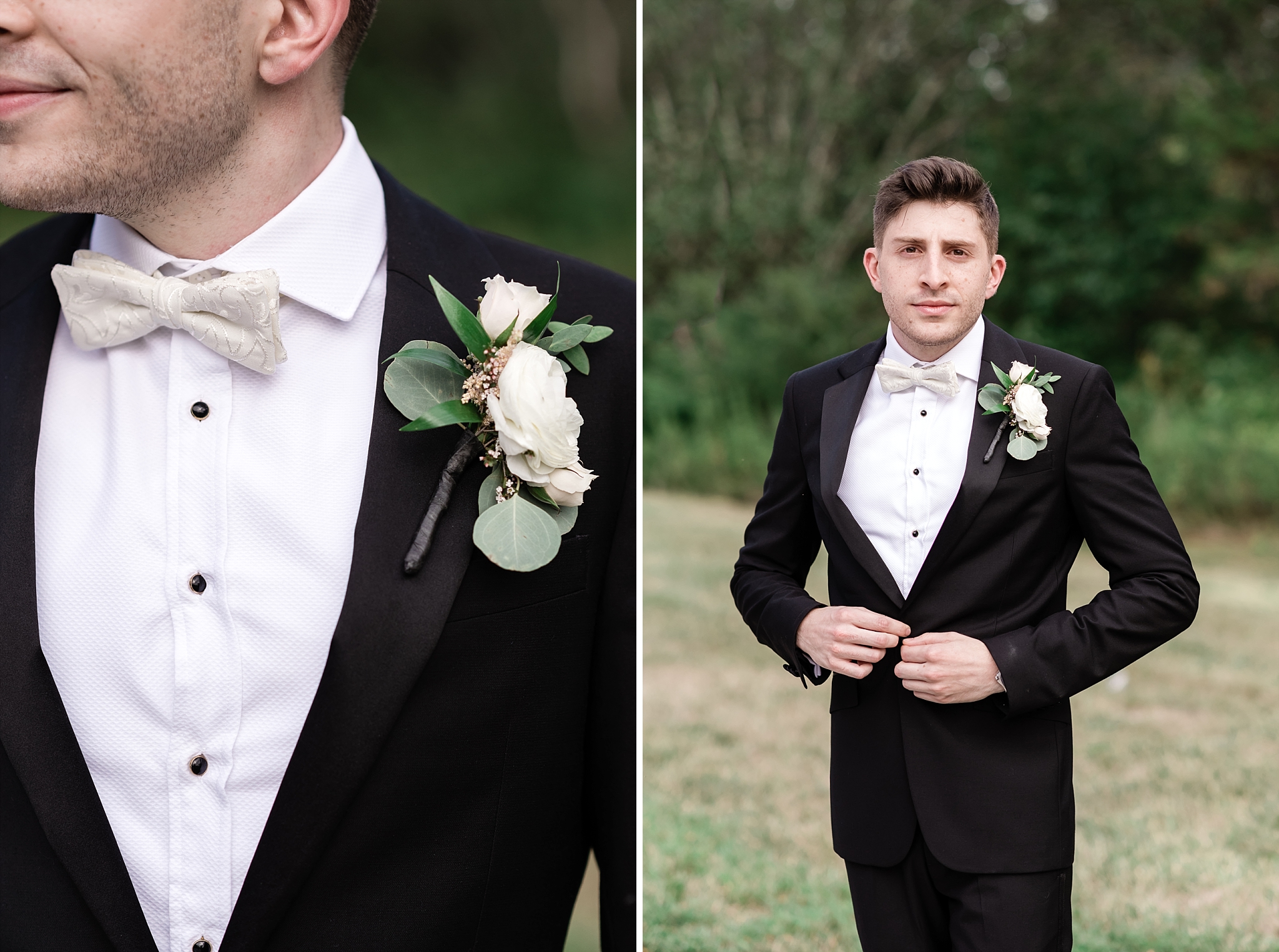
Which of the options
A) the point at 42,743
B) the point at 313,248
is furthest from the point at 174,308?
the point at 42,743

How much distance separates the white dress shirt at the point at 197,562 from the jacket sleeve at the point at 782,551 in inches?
25.2

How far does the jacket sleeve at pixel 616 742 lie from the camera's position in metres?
2.11

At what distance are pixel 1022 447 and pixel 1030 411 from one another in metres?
0.05

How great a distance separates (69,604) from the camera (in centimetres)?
192

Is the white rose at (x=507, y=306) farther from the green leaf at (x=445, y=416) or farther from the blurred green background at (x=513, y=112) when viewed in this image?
the blurred green background at (x=513, y=112)

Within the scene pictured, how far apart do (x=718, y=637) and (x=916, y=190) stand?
4.60 metres

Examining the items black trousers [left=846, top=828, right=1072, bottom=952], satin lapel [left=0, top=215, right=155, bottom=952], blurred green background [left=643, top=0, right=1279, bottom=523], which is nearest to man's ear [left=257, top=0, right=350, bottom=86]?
satin lapel [left=0, top=215, right=155, bottom=952]

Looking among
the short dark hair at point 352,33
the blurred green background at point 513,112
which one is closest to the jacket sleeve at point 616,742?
the short dark hair at point 352,33

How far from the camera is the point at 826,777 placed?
4855mm

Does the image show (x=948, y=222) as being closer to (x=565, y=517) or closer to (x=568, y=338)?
(x=568, y=338)

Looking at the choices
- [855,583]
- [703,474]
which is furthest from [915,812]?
[703,474]

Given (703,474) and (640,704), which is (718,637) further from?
(640,704)

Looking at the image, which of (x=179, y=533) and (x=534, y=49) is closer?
(x=179, y=533)

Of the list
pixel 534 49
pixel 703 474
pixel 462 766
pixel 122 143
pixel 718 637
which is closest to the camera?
pixel 122 143
